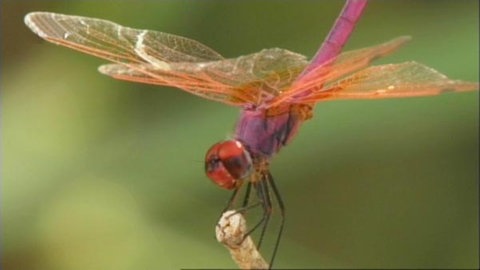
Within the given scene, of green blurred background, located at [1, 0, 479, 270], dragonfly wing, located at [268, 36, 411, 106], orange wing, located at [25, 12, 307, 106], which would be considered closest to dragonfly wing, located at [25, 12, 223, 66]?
orange wing, located at [25, 12, 307, 106]

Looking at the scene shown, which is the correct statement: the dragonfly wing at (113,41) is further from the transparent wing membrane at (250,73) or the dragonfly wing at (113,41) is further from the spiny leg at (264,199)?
the spiny leg at (264,199)

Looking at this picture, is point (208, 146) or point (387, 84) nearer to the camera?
point (387, 84)

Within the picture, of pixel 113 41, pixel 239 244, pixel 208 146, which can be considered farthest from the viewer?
pixel 208 146

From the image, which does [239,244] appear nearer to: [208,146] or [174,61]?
[174,61]

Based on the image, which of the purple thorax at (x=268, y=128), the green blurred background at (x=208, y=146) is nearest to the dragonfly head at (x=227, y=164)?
the purple thorax at (x=268, y=128)

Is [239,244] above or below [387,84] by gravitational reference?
below

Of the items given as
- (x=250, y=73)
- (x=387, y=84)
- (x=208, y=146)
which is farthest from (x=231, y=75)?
(x=208, y=146)
